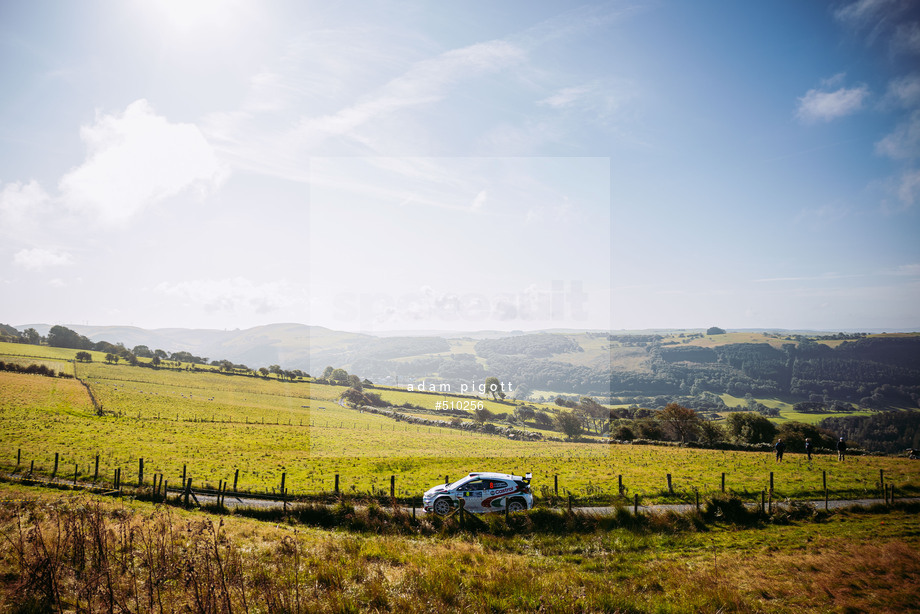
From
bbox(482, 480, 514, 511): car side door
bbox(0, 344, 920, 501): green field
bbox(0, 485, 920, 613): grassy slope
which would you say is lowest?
→ bbox(0, 344, 920, 501): green field

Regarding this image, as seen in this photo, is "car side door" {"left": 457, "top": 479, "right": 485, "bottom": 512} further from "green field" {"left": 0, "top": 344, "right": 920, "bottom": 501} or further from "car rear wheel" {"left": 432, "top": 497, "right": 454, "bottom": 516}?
"green field" {"left": 0, "top": 344, "right": 920, "bottom": 501}

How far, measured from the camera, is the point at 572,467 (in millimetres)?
33406

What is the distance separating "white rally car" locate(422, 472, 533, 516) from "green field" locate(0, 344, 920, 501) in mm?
4400

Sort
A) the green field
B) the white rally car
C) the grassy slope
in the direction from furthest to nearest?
the green field < the white rally car < the grassy slope

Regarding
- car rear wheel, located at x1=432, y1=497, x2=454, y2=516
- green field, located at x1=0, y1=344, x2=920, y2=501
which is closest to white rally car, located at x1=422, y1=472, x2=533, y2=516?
car rear wheel, located at x1=432, y1=497, x2=454, y2=516

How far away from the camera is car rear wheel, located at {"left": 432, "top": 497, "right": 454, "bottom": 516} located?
1917 centimetres

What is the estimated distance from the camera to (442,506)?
63.2 ft

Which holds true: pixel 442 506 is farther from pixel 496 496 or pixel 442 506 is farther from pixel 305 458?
pixel 305 458

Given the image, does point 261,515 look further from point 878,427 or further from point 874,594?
point 878,427

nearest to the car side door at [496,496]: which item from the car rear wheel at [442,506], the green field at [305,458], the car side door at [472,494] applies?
the car side door at [472,494]

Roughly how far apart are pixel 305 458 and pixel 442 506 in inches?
930

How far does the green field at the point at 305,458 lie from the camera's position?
25984 millimetres

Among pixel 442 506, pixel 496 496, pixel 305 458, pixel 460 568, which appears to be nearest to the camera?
pixel 460 568

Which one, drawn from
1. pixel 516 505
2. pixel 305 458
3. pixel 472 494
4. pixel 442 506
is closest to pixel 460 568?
pixel 472 494
